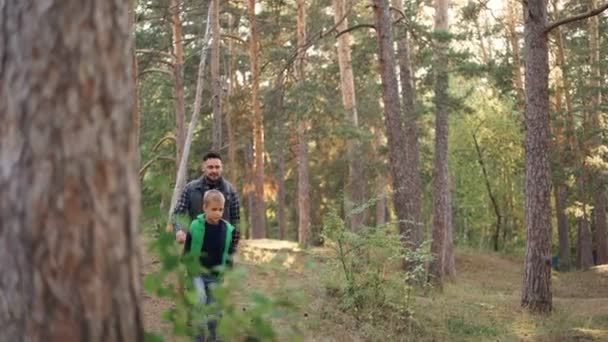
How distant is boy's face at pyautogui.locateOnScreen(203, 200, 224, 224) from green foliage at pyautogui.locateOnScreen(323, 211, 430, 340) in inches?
152

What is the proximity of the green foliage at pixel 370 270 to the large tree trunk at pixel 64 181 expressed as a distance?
7.57 meters

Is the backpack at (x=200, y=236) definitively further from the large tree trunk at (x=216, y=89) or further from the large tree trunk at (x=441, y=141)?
the large tree trunk at (x=441, y=141)

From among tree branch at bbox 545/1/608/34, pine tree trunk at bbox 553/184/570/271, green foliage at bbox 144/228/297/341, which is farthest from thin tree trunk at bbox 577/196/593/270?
green foliage at bbox 144/228/297/341

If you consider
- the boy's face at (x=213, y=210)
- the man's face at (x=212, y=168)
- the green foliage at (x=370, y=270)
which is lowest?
the green foliage at (x=370, y=270)

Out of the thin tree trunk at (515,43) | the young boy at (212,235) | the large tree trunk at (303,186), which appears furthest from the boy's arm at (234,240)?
the thin tree trunk at (515,43)

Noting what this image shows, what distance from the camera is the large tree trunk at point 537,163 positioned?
38.9 ft

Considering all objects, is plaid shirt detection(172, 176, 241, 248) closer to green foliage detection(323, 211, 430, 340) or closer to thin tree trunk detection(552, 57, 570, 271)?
green foliage detection(323, 211, 430, 340)

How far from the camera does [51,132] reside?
6.59 ft

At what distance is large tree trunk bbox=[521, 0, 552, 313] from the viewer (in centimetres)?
1187

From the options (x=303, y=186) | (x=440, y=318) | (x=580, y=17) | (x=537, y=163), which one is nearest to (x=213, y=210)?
(x=440, y=318)

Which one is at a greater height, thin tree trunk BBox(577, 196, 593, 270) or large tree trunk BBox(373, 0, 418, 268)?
large tree trunk BBox(373, 0, 418, 268)

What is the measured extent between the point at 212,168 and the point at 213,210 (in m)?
0.88

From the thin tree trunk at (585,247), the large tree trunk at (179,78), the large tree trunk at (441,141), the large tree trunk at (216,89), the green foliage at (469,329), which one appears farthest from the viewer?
the thin tree trunk at (585,247)

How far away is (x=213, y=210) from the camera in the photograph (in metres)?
5.86
